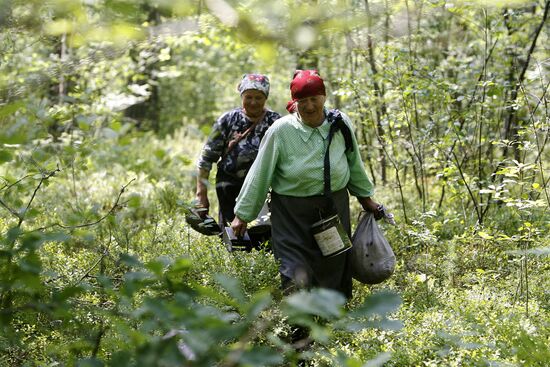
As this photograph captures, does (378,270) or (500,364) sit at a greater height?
(500,364)

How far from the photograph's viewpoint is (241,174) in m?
6.28

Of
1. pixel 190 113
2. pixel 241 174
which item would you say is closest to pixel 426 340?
pixel 241 174

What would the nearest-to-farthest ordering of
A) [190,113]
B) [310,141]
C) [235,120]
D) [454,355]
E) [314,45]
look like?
1. [314,45]
2. [454,355]
3. [310,141]
4. [235,120]
5. [190,113]

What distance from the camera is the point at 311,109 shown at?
4.94 meters

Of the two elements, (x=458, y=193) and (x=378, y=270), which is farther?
(x=458, y=193)

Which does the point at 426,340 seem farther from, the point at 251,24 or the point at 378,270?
the point at 251,24

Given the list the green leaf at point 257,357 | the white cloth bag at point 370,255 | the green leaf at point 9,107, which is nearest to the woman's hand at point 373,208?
the white cloth bag at point 370,255

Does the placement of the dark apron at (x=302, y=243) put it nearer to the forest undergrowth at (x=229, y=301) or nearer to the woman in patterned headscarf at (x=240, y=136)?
the forest undergrowth at (x=229, y=301)

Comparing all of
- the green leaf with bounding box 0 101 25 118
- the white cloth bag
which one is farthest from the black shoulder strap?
the green leaf with bounding box 0 101 25 118

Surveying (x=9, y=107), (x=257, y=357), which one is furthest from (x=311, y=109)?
(x=257, y=357)

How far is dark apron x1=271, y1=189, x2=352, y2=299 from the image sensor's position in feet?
16.5

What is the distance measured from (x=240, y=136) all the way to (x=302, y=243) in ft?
4.75

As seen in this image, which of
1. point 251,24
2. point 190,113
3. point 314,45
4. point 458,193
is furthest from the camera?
point 190,113

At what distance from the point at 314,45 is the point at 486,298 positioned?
11.6 ft
